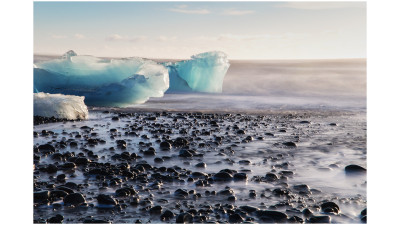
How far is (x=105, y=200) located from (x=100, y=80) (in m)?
10.7

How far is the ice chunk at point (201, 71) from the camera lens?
18.0 meters

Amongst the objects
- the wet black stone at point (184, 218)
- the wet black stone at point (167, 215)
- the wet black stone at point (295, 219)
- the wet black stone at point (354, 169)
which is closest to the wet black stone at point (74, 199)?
the wet black stone at point (167, 215)

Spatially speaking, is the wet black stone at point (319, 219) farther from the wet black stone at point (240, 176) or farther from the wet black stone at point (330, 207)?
the wet black stone at point (240, 176)

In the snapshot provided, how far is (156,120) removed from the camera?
1176 centimetres

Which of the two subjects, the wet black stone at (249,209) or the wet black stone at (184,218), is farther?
the wet black stone at (249,209)

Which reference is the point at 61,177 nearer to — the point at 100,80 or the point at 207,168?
the point at 207,168

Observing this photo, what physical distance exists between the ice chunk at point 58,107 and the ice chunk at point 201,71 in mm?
7422

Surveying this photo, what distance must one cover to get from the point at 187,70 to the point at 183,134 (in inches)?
378

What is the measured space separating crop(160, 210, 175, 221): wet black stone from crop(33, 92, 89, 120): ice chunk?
25.7 ft

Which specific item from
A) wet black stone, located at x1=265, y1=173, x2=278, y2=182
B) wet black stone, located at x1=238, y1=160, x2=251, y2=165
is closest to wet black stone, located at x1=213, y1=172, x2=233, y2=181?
wet black stone, located at x1=265, y1=173, x2=278, y2=182

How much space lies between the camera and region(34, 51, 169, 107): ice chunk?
1415 cm

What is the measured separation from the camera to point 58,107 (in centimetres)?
1121

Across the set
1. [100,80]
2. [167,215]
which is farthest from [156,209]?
[100,80]

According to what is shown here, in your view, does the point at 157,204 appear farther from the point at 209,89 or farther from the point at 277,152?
the point at 209,89
